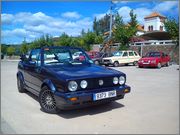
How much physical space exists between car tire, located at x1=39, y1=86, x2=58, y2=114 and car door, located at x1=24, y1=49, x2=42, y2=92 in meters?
0.43

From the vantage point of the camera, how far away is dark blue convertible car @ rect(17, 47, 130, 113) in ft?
16.7

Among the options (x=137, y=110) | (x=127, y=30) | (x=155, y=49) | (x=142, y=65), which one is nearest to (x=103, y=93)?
(x=137, y=110)

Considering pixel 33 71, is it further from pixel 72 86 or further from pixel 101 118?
pixel 101 118

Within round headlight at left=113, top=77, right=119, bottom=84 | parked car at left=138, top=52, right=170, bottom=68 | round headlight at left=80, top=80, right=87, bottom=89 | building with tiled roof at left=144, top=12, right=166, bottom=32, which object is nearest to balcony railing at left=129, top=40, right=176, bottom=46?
parked car at left=138, top=52, right=170, bottom=68

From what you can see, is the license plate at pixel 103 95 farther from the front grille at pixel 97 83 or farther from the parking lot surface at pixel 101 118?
the parking lot surface at pixel 101 118

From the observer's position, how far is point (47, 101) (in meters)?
5.63

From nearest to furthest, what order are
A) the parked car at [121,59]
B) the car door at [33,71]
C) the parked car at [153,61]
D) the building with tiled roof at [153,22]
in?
the car door at [33,71], the parked car at [153,61], the parked car at [121,59], the building with tiled roof at [153,22]

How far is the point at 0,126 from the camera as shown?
4730 mm

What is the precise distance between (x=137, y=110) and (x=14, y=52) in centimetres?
6079

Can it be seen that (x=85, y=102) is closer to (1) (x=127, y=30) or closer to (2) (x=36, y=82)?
(2) (x=36, y=82)

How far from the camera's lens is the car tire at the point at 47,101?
18.0ft

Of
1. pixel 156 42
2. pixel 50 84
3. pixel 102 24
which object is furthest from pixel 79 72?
pixel 102 24

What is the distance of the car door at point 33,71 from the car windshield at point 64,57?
26 cm

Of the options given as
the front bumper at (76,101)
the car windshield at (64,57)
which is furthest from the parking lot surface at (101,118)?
the car windshield at (64,57)
